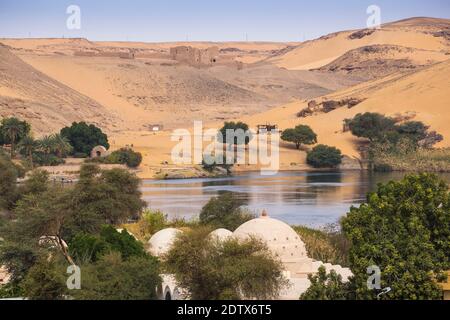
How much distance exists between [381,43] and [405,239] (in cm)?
12936

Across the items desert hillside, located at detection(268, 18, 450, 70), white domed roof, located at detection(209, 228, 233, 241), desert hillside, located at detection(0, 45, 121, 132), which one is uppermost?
desert hillside, located at detection(268, 18, 450, 70)

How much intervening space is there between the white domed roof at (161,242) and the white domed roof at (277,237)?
2.87 metres

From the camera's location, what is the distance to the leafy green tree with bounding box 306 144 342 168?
77.6 m

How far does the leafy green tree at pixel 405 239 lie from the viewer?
2428cm

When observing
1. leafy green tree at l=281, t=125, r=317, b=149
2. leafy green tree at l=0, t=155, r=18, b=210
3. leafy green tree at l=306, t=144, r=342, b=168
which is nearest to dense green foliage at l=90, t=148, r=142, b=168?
leafy green tree at l=306, t=144, r=342, b=168

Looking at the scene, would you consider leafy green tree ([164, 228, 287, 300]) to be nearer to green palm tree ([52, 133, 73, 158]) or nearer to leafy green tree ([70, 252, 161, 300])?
leafy green tree ([70, 252, 161, 300])

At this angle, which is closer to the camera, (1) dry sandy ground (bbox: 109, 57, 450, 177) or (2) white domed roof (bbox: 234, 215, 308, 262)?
(2) white domed roof (bbox: 234, 215, 308, 262)

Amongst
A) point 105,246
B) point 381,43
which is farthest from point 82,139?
point 381,43

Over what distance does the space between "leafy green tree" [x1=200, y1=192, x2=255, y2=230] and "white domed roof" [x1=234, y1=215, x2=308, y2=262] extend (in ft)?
30.8

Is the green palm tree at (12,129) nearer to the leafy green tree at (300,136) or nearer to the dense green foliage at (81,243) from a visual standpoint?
the leafy green tree at (300,136)

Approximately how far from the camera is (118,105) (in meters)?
113

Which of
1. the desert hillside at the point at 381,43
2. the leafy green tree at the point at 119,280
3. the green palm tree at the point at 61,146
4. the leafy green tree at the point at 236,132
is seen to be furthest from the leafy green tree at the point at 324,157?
the desert hillside at the point at 381,43

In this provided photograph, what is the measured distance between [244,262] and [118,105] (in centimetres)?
8828

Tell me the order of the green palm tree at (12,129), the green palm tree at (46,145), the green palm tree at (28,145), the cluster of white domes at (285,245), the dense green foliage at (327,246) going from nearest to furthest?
the cluster of white domes at (285,245)
the dense green foliage at (327,246)
the green palm tree at (28,145)
the green palm tree at (46,145)
the green palm tree at (12,129)
